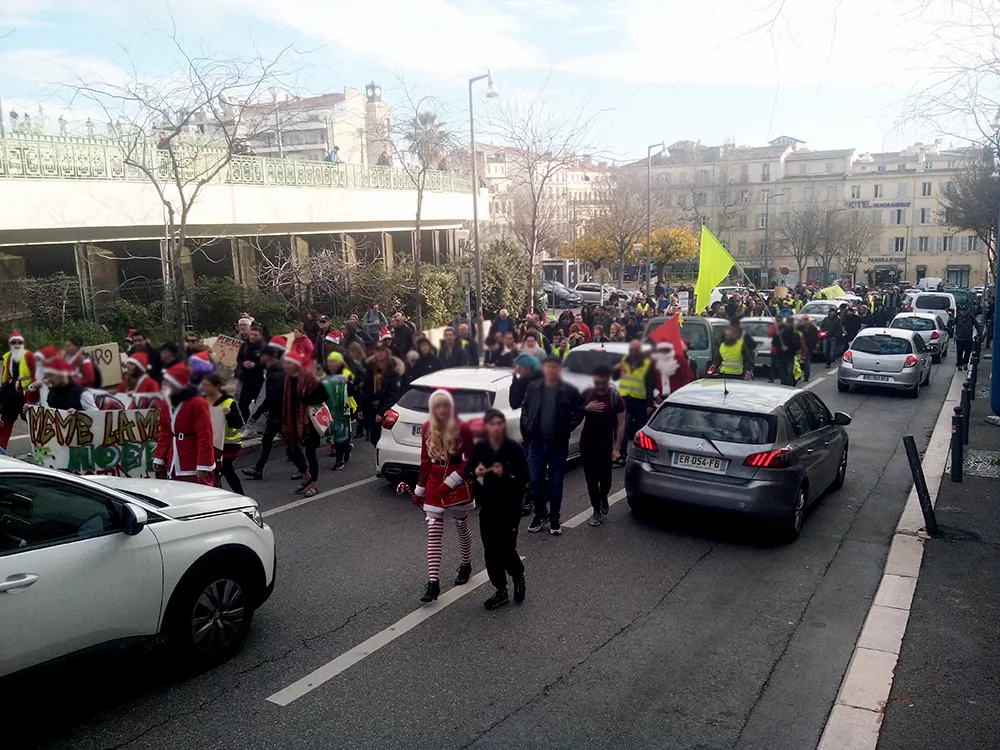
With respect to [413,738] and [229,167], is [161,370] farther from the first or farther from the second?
[413,738]

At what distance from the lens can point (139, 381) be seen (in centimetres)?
407

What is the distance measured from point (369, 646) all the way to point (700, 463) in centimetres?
399

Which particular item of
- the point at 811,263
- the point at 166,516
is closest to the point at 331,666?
the point at 166,516

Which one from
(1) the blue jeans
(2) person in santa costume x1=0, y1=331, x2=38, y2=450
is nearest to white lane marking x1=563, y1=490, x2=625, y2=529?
(1) the blue jeans

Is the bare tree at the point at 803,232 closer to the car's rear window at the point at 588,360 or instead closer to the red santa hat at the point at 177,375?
the car's rear window at the point at 588,360

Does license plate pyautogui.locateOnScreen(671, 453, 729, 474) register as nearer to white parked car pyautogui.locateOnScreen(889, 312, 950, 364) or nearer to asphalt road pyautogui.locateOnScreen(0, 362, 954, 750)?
asphalt road pyautogui.locateOnScreen(0, 362, 954, 750)

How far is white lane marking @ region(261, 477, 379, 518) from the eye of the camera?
9.50 m

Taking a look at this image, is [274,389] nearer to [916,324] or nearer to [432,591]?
[432,591]

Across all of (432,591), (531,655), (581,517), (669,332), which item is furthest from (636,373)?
(581,517)

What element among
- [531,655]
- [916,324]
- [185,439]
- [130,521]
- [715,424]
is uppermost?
[185,439]

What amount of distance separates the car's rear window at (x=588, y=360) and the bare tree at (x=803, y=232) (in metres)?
1.34

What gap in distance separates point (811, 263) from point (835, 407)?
10673 mm

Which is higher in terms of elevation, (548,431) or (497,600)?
(548,431)

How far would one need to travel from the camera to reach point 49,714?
5113 mm
